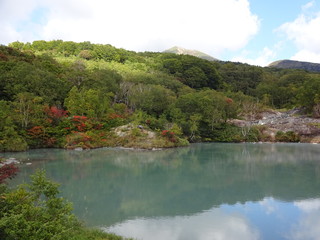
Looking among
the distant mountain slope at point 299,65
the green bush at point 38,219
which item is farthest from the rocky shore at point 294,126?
the distant mountain slope at point 299,65

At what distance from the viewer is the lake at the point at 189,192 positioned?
11.5 meters

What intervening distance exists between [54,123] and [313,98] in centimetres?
4050

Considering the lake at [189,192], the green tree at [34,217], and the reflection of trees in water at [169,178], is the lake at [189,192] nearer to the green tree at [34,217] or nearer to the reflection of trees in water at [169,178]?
the reflection of trees in water at [169,178]

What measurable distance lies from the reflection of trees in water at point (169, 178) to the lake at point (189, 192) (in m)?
0.05

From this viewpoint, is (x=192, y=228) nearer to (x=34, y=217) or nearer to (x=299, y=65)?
(x=34, y=217)

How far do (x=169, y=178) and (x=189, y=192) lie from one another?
137 inches

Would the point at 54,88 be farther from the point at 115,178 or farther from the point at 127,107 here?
the point at 115,178

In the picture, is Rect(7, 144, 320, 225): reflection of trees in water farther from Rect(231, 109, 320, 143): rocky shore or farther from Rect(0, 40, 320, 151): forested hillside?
Rect(231, 109, 320, 143): rocky shore

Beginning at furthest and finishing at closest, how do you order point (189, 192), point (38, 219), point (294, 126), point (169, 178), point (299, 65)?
point (299, 65), point (294, 126), point (169, 178), point (189, 192), point (38, 219)

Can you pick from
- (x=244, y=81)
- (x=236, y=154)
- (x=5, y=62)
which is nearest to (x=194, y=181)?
(x=236, y=154)

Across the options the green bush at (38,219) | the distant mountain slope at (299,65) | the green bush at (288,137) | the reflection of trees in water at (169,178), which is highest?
the distant mountain slope at (299,65)

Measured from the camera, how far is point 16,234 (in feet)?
21.5

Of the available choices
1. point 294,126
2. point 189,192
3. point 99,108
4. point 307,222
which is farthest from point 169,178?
point 294,126

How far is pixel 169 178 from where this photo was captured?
66.3ft
